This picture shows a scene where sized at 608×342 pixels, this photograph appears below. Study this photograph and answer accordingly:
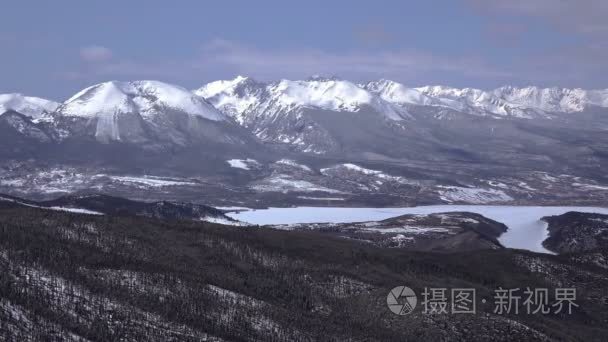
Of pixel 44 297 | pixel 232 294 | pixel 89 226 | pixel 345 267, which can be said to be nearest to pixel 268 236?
pixel 345 267

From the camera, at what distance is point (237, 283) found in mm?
141250

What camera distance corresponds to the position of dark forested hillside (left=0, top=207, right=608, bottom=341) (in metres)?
113

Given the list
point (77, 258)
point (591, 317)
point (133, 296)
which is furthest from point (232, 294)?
point (591, 317)

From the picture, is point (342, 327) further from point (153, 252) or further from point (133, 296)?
point (153, 252)

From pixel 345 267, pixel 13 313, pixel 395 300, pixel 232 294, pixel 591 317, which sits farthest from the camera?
pixel 345 267

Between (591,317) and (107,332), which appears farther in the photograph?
(591,317)

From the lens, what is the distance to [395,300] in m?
141

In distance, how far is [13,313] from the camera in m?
105

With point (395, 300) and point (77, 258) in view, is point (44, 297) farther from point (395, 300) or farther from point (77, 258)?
point (395, 300)

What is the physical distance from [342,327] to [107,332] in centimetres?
3651

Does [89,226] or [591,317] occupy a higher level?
[89,226]

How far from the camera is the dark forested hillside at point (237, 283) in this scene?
113250mm

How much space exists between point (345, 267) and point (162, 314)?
5073cm

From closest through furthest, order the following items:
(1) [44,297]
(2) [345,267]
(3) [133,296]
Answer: (1) [44,297] → (3) [133,296] → (2) [345,267]
